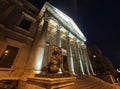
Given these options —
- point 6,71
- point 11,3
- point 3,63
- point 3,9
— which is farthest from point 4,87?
point 11,3

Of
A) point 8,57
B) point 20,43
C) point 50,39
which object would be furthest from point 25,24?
point 8,57

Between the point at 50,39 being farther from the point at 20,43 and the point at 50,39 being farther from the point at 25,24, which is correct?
the point at 20,43

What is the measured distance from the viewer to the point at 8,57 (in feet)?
30.9

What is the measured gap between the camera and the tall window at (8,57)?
29.2 ft

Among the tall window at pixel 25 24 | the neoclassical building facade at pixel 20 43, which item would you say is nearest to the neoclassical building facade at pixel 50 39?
the neoclassical building facade at pixel 20 43

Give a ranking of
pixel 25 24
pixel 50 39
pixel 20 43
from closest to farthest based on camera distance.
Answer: pixel 20 43
pixel 25 24
pixel 50 39

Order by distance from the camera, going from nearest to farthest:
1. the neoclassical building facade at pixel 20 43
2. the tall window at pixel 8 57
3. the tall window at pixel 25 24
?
the neoclassical building facade at pixel 20 43, the tall window at pixel 8 57, the tall window at pixel 25 24

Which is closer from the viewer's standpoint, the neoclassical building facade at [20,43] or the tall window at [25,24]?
the neoclassical building facade at [20,43]

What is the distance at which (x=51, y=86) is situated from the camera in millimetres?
4230

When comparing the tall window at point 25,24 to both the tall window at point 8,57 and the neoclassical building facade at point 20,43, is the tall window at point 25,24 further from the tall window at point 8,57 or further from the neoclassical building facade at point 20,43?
the tall window at point 8,57

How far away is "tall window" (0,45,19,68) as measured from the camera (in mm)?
8911

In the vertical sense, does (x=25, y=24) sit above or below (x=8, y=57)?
above

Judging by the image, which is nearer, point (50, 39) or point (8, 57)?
point (8, 57)

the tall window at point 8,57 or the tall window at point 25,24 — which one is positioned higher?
the tall window at point 25,24
